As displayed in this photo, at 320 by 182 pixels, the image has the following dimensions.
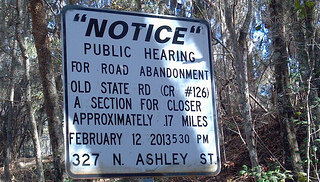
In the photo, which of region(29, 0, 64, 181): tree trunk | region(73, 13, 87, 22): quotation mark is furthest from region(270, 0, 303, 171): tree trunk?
region(73, 13, 87, 22): quotation mark

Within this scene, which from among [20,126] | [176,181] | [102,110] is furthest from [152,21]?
[20,126]

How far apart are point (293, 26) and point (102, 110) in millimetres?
7304

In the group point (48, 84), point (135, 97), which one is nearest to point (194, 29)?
point (135, 97)

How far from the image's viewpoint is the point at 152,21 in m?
2.80

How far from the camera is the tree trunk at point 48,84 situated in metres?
9.38

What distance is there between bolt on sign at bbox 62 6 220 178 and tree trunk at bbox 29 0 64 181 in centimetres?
696

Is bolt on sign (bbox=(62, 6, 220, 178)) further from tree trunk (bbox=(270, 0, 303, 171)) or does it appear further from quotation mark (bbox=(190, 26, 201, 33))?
tree trunk (bbox=(270, 0, 303, 171))

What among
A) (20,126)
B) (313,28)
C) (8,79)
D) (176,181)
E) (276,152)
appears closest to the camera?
(313,28)

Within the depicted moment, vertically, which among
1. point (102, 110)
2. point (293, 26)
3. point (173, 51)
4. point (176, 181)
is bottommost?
point (176, 181)

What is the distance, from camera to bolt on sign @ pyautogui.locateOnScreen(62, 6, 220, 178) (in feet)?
8.09

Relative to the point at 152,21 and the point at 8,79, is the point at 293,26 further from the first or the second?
the point at 8,79

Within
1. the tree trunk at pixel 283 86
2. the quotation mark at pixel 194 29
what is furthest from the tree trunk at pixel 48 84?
the quotation mark at pixel 194 29

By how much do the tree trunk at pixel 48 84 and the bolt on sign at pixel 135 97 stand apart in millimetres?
6957

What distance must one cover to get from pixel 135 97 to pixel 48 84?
743cm
